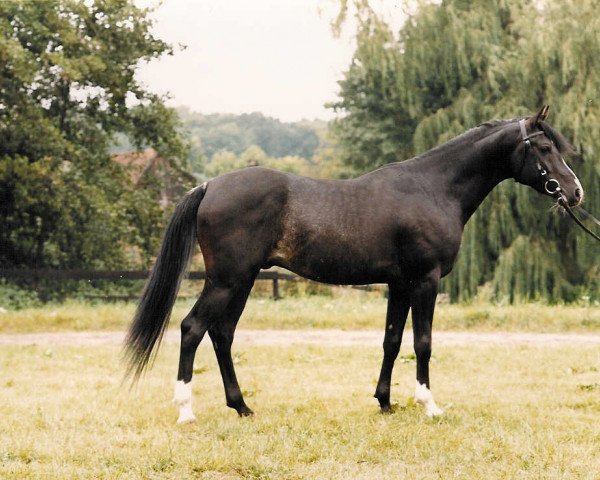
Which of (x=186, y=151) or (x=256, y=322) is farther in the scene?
(x=186, y=151)

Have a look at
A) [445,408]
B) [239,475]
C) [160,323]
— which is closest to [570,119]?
[445,408]

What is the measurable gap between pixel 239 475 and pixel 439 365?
5005 millimetres

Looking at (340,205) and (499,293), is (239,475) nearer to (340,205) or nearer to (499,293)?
(340,205)

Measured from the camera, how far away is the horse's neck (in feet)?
Answer: 18.8

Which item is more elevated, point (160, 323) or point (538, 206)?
point (538, 206)

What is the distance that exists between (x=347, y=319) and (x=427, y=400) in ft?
25.3

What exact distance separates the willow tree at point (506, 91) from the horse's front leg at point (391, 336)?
9.84 metres

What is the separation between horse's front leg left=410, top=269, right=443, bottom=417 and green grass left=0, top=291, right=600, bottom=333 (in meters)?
7.22

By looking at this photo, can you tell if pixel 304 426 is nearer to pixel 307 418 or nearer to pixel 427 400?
pixel 307 418

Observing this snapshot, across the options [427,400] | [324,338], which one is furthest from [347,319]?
[427,400]

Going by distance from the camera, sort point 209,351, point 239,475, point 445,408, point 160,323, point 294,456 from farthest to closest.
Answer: point 209,351, point 445,408, point 160,323, point 294,456, point 239,475

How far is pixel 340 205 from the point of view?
5.49 m

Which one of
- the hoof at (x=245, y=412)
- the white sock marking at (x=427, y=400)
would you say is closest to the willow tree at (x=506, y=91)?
the white sock marking at (x=427, y=400)

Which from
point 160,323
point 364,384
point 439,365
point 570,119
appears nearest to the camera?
point 160,323
